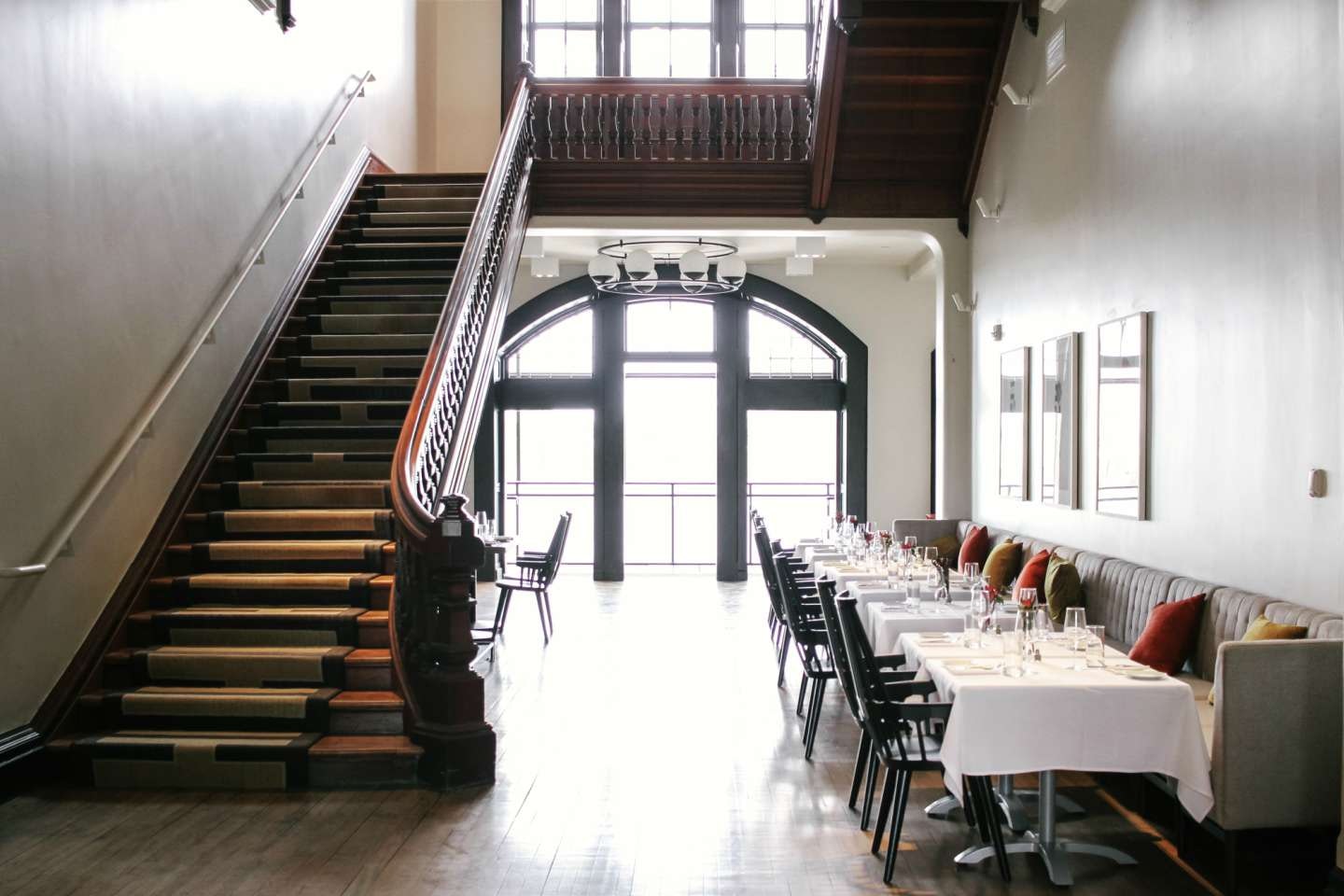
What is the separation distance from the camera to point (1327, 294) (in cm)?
486

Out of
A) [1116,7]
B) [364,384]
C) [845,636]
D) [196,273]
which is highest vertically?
[1116,7]

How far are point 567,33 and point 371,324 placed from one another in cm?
Result: 611

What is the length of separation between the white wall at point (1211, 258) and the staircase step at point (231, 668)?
4.38 meters

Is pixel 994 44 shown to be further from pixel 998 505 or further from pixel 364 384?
pixel 364 384

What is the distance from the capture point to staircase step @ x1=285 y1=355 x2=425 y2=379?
327 inches

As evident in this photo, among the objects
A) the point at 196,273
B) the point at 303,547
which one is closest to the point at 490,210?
the point at 196,273

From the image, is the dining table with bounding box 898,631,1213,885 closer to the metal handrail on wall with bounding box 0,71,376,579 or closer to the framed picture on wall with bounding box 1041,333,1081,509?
the framed picture on wall with bounding box 1041,333,1081,509

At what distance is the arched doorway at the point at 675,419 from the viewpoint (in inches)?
555

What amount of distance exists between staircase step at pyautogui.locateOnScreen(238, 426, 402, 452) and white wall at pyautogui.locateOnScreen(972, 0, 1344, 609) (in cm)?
452

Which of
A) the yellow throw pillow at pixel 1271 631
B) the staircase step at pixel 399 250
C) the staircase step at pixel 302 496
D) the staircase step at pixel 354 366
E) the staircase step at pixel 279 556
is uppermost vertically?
the staircase step at pixel 399 250

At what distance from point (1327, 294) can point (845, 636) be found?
2.40m

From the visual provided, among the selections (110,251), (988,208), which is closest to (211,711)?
(110,251)

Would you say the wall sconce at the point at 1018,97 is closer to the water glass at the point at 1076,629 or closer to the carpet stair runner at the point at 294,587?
the carpet stair runner at the point at 294,587

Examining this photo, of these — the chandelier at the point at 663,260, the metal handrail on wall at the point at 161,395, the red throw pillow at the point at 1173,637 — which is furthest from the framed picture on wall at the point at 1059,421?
the metal handrail on wall at the point at 161,395
